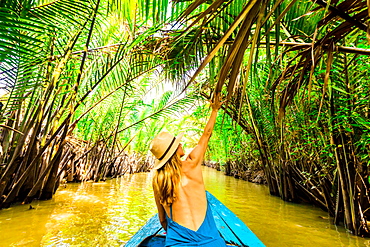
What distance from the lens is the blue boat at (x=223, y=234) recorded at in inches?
75.5

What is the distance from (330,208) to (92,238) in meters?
4.03

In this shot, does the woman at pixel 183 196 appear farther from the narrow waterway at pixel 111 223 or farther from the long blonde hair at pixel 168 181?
the narrow waterway at pixel 111 223

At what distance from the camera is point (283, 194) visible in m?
5.65

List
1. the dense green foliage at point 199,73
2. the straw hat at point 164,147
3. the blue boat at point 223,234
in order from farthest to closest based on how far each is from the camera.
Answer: the blue boat at point 223,234 < the straw hat at point 164,147 < the dense green foliage at point 199,73

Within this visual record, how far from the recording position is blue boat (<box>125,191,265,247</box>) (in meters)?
1.92

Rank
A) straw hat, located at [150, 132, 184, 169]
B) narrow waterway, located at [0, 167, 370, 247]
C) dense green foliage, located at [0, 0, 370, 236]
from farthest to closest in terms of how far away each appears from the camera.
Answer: narrow waterway, located at [0, 167, 370, 247] < straw hat, located at [150, 132, 184, 169] < dense green foliage, located at [0, 0, 370, 236]

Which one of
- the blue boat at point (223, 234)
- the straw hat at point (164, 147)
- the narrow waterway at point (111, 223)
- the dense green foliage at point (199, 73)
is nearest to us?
the dense green foliage at point (199, 73)

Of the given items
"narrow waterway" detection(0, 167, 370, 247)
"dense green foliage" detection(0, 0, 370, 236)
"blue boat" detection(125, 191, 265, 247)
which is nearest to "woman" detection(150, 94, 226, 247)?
"dense green foliage" detection(0, 0, 370, 236)

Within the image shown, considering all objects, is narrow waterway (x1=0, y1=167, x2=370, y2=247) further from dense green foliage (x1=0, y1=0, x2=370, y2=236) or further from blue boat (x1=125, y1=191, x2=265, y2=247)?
blue boat (x1=125, y1=191, x2=265, y2=247)

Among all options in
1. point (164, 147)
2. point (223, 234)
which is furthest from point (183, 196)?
point (223, 234)

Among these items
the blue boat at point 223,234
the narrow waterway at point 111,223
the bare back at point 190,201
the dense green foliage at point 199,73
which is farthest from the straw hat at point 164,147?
the narrow waterway at point 111,223

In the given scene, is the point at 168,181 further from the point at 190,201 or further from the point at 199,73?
the point at 199,73

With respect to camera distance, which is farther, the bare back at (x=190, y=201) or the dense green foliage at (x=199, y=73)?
the bare back at (x=190, y=201)

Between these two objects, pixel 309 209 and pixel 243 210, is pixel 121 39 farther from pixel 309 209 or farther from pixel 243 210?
pixel 309 209
